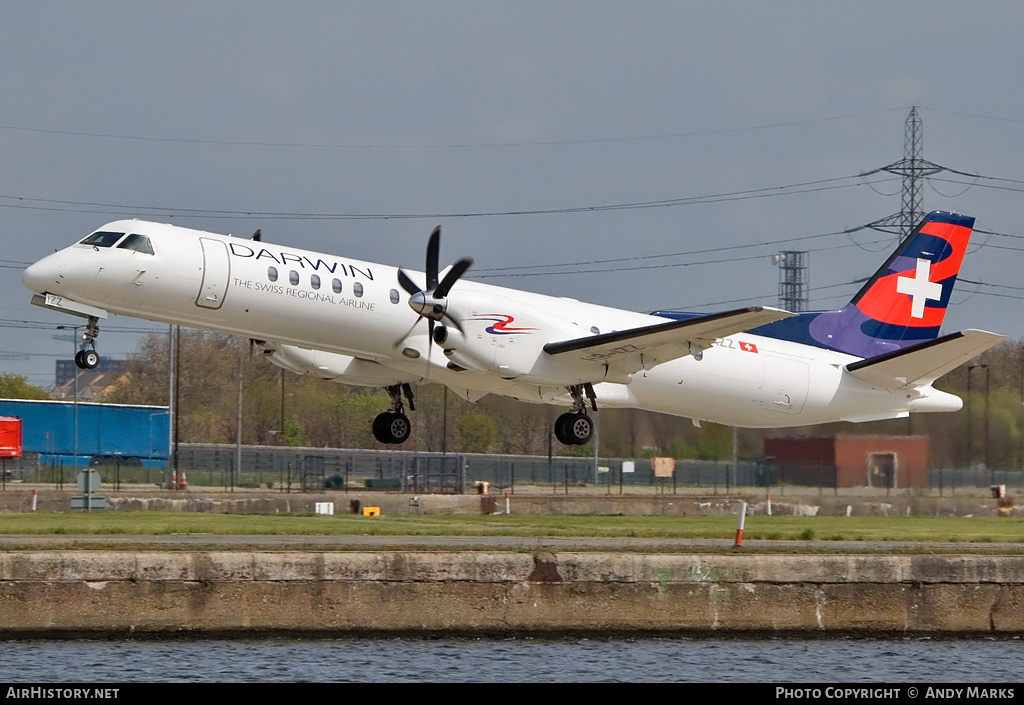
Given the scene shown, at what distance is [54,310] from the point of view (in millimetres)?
25766

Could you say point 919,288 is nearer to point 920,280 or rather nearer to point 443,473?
point 920,280

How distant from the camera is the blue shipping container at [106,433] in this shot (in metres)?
74.6

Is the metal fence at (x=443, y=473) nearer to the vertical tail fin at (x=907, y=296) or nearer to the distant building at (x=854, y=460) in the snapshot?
the distant building at (x=854, y=460)

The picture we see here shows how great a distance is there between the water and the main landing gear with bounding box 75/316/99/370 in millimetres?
7007

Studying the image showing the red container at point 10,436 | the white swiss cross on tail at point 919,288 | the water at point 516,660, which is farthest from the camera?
the red container at point 10,436

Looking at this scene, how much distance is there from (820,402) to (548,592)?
449 inches

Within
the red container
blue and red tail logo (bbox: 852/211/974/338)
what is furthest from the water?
the red container

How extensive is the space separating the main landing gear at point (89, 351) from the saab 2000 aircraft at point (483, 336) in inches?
1.5

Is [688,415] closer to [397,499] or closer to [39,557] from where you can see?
[39,557]

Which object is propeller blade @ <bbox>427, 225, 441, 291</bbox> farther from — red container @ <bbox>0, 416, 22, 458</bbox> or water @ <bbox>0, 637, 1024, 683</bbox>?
red container @ <bbox>0, 416, 22, 458</bbox>

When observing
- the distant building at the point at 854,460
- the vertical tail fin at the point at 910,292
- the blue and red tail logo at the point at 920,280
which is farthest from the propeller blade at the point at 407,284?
the distant building at the point at 854,460

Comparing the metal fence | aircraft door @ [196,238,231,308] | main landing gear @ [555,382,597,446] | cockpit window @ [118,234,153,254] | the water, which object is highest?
cockpit window @ [118,234,153,254]

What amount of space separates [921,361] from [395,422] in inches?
497

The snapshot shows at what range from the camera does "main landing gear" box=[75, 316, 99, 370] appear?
26.6 metres
